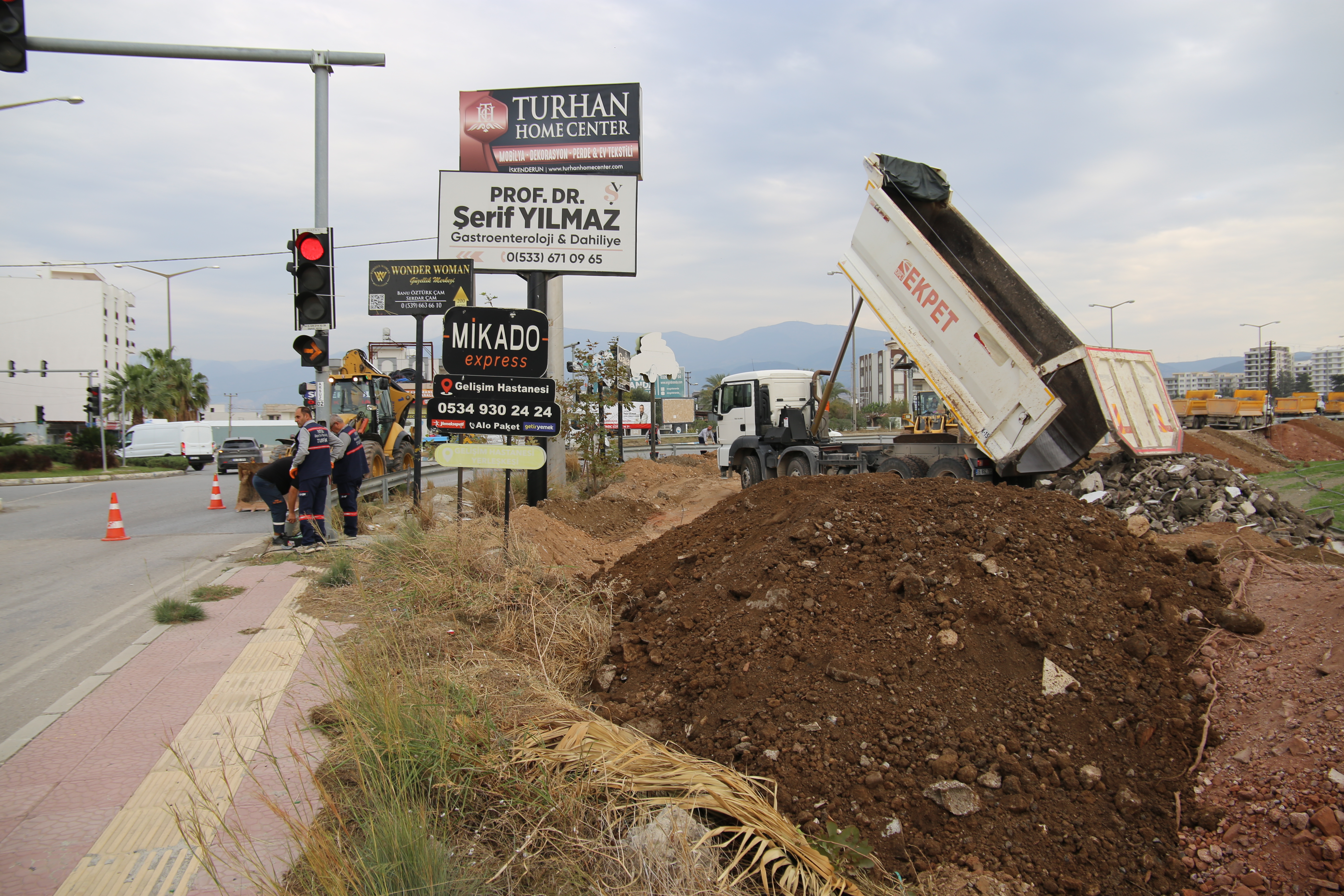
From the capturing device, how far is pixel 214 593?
7918 mm

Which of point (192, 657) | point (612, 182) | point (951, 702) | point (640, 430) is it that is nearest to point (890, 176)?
point (612, 182)

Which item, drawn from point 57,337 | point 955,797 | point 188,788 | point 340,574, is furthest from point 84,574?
point 57,337

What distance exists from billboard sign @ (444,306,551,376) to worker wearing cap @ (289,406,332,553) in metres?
4.00

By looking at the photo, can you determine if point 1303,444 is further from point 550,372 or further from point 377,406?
point 377,406

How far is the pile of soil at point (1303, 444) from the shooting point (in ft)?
74.7

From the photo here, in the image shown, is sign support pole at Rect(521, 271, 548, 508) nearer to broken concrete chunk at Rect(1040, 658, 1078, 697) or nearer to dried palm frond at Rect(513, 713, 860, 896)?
dried palm frond at Rect(513, 713, 860, 896)

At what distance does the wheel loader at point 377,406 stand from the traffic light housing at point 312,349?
9.21 metres

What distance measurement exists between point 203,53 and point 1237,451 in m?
23.1

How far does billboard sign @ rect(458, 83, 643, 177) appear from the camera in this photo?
1598cm

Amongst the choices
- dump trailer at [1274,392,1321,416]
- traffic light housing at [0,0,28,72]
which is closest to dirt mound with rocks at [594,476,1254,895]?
traffic light housing at [0,0,28,72]

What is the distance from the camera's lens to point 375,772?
3271 mm

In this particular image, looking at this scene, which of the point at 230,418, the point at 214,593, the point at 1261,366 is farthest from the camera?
the point at 1261,366

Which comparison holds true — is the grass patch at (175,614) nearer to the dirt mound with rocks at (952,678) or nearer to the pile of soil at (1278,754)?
the dirt mound with rocks at (952,678)

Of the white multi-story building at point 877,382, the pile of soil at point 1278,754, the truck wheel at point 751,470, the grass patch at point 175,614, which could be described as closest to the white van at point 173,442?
the truck wheel at point 751,470
